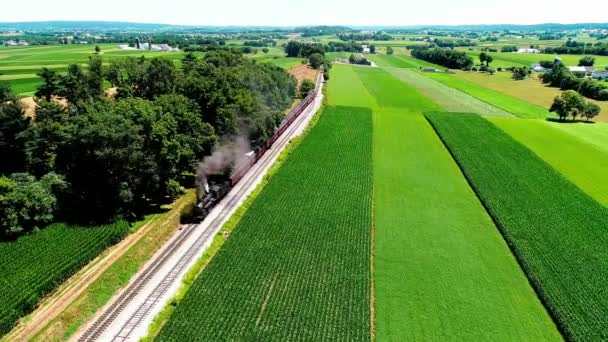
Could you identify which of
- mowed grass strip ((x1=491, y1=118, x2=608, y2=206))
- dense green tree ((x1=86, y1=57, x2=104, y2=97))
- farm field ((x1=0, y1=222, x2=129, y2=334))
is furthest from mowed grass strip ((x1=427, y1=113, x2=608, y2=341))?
dense green tree ((x1=86, y1=57, x2=104, y2=97))

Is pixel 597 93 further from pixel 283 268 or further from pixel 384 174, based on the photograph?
pixel 283 268

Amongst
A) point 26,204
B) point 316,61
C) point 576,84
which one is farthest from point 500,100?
point 26,204

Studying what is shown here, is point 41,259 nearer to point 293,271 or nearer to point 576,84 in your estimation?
point 293,271

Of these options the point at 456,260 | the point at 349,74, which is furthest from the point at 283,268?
the point at 349,74

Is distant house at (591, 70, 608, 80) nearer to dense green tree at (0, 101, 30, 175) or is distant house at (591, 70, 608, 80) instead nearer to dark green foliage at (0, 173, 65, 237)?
dark green foliage at (0, 173, 65, 237)

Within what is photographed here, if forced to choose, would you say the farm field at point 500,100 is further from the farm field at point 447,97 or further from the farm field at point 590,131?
the farm field at point 590,131

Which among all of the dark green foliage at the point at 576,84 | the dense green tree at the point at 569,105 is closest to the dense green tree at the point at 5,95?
the dense green tree at the point at 569,105
